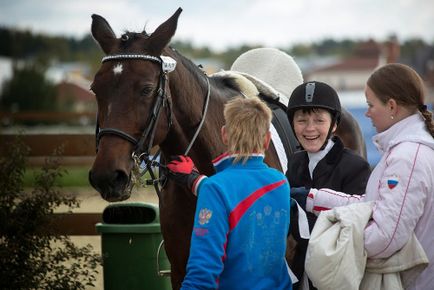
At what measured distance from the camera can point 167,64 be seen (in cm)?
358

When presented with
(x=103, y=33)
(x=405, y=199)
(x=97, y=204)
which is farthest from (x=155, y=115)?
(x=97, y=204)

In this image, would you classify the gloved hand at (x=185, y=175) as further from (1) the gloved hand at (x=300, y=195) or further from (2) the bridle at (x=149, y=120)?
(1) the gloved hand at (x=300, y=195)

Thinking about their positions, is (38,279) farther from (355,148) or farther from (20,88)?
(20,88)

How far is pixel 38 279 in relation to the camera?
5.18 metres

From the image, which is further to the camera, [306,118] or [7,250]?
[7,250]

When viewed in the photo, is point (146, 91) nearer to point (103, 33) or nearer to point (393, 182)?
point (103, 33)

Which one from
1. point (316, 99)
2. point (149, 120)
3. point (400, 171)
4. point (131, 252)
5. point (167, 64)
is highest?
point (167, 64)

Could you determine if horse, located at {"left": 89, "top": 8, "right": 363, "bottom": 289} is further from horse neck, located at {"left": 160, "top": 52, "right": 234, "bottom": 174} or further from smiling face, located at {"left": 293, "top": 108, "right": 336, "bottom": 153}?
smiling face, located at {"left": 293, "top": 108, "right": 336, "bottom": 153}

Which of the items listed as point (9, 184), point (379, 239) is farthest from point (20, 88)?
point (379, 239)

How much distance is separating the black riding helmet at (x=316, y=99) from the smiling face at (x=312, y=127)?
0.03 m

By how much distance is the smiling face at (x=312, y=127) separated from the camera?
3.39m

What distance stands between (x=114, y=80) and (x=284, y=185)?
3.51 feet

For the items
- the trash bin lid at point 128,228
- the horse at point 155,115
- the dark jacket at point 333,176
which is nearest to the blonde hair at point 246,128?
the dark jacket at point 333,176

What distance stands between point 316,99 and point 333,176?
41 centimetres
